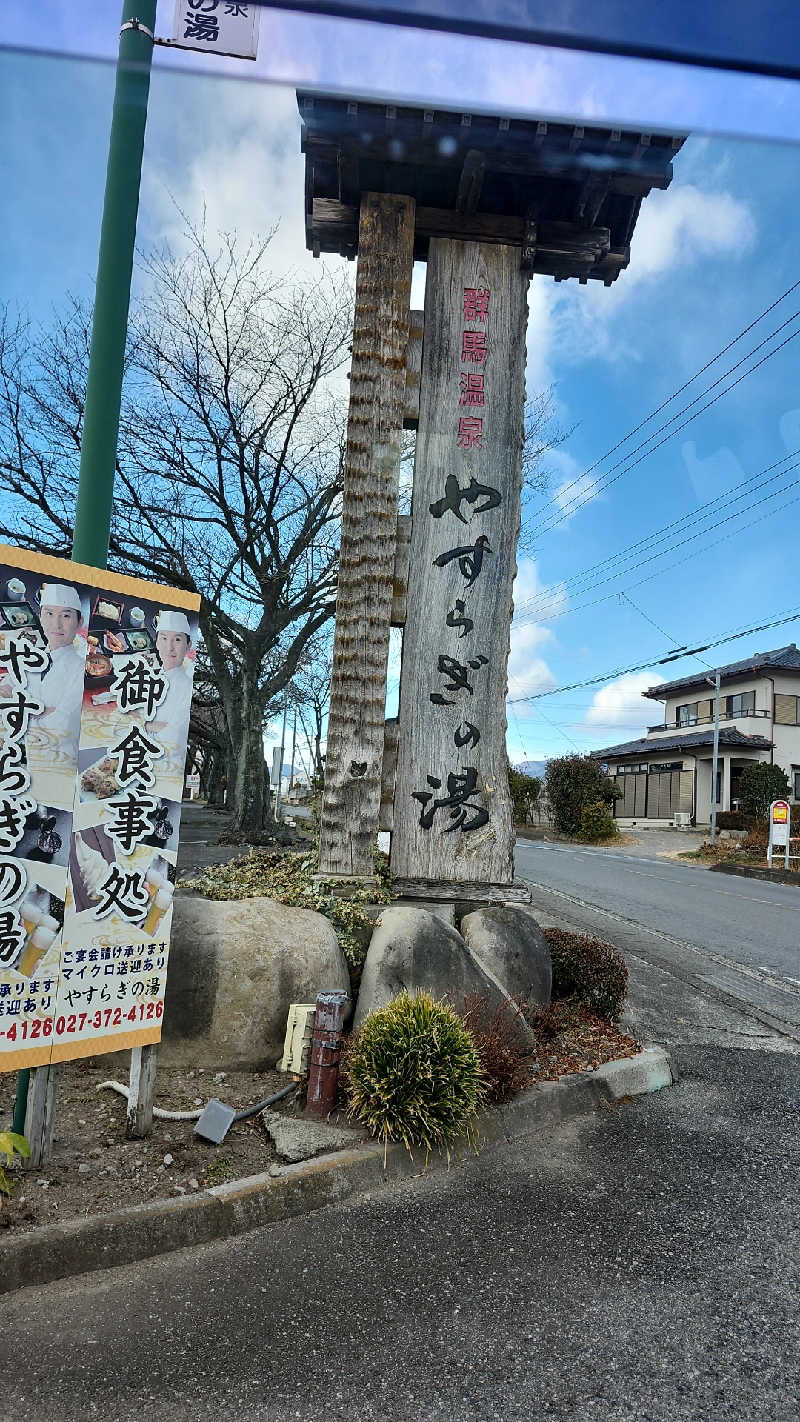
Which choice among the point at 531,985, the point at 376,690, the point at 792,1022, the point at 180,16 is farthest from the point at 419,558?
the point at 792,1022

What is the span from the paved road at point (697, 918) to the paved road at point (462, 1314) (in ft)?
13.8

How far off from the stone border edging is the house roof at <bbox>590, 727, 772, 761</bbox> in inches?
602

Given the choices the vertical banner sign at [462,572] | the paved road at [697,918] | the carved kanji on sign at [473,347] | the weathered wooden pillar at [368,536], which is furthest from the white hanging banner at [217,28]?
the paved road at [697,918]

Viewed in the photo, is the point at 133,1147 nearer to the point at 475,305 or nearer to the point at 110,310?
the point at 110,310

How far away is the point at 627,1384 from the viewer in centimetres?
262

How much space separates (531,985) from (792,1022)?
9.49 ft

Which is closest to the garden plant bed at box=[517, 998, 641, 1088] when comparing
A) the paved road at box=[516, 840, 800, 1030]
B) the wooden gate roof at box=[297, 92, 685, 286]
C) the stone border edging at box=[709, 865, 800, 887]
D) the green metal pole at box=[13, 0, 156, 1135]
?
the paved road at box=[516, 840, 800, 1030]

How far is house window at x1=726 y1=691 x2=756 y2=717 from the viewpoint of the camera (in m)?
39.3

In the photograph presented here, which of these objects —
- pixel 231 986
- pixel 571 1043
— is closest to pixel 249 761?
pixel 571 1043

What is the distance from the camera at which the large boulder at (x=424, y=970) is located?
515 cm

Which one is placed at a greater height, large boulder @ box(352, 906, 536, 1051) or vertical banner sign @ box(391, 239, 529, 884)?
vertical banner sign @ box(391, 239, 529, 884)

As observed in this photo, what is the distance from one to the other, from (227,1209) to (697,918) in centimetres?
1091

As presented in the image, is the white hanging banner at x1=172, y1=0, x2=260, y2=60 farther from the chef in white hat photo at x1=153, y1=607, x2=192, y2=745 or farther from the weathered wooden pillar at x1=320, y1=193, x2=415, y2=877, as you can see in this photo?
the weathered wooden pillar at x1=320, y1=193, x2=415, y2=877

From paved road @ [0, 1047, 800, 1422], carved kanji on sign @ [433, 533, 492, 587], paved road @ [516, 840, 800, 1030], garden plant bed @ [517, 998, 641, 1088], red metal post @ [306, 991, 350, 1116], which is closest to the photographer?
paved road @ [0, 1047, 800, 1422]
